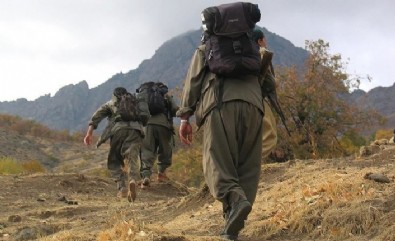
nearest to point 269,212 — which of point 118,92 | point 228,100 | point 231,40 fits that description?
point 228,100

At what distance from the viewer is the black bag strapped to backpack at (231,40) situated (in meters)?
4.89

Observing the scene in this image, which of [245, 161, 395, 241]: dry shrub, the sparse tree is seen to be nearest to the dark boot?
[245, 161, 395, 241]: dry shrub

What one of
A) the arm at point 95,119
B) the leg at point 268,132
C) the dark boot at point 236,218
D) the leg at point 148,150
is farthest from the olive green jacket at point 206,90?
the leg at point 148,150

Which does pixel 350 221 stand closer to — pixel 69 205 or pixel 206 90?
pixel 206 90

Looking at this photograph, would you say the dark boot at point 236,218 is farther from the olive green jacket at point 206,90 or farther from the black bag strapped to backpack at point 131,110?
the black bag strapped to backpack at point 131,110

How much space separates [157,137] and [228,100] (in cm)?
687

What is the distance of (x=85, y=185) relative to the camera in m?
13.4

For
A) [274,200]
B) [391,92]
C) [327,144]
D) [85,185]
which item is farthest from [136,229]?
[391,92]

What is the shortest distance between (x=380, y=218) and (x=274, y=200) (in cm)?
195

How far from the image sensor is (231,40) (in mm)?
4934

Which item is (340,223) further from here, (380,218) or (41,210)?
(41,210)

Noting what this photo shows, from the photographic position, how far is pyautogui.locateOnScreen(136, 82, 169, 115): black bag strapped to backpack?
11281mm

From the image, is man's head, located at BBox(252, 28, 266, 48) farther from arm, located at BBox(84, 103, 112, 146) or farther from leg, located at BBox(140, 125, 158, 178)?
leg, located at BBox(140, 125, 158, 178)

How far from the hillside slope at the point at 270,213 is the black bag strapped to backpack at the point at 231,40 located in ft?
4.48
